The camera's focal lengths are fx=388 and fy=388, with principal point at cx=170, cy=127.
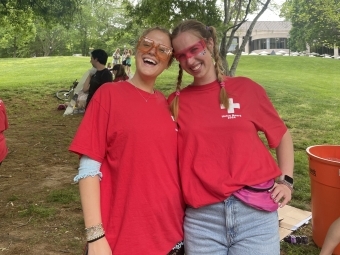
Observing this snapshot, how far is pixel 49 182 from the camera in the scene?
5.71 m

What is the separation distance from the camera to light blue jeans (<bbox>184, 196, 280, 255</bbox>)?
181 cm

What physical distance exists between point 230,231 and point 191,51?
900mm

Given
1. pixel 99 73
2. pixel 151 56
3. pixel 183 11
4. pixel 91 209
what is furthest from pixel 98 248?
pixel 183 11

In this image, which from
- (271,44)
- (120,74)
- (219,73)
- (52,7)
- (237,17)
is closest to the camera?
(219,73)

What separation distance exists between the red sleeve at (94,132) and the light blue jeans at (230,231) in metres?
0.55

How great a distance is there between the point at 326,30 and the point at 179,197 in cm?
2336

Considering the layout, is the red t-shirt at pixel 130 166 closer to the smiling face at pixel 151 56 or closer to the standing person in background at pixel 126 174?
the standing person in background at pixel 126 174

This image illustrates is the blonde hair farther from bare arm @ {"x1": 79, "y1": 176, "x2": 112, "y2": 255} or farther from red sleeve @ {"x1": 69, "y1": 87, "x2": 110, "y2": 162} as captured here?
bare arm @ {"x1": 79, "y1": 176, "x2": 112, "y2": 255}

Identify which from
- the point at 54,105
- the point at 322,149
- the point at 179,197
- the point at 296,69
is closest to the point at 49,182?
the point at 322,149

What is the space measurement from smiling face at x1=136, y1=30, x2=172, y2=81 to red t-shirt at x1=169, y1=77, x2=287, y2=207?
8.8 inches

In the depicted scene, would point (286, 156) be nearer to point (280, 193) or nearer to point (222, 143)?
point (280, 193)

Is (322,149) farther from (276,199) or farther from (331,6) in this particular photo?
(331,6)

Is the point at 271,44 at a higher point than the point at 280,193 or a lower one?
higher

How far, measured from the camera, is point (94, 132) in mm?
1683
